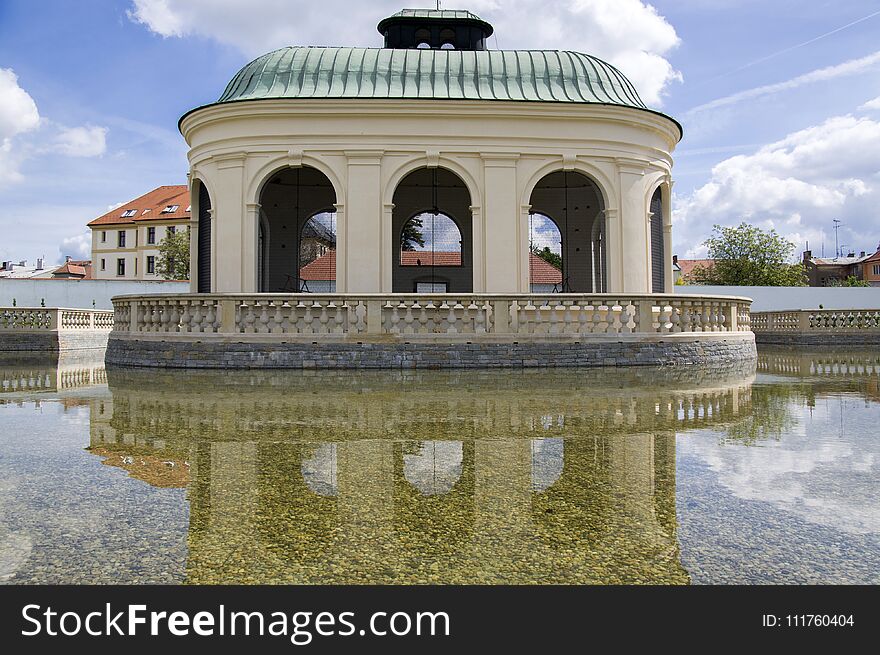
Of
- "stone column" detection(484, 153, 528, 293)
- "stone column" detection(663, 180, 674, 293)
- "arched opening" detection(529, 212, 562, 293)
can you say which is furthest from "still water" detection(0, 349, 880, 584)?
"arched opening" detection(529, 212, 562, 293)

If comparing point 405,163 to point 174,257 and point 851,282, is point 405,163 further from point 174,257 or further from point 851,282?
point 851,282

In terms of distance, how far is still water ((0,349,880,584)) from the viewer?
11.9 ft

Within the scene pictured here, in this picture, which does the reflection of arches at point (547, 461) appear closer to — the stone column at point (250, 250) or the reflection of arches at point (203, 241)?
the stone column at point (250, 250)

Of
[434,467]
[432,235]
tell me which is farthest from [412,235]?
[434,467]

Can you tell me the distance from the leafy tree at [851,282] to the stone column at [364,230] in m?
80.8

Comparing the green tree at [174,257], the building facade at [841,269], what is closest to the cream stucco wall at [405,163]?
the green tree at [174,257]

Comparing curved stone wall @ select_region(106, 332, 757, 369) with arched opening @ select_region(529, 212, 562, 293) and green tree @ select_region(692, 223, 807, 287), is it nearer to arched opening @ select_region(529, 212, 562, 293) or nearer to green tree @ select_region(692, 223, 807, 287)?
arched opening @ select_region(529, 212, 562, 293)

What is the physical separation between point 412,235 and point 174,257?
41830mm

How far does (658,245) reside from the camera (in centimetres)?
2380

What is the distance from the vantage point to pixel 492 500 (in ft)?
16.0

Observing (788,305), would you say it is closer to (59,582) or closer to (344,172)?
(344,172)

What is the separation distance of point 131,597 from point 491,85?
21.0 m

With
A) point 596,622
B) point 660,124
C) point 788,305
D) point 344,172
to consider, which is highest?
point 660,124

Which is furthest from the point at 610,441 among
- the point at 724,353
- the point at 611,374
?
the point at 724,353
